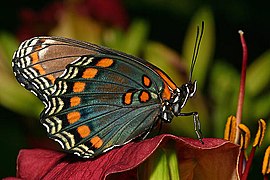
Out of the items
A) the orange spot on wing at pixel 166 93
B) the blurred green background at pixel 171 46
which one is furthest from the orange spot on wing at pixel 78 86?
the blurred green background at pixel 171 46

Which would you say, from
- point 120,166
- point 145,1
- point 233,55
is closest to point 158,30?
point 145,1

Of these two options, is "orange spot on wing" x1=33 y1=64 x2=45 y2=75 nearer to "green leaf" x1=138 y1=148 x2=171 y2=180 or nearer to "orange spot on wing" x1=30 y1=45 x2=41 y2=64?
"orange spot on wing" x1=30 y1=45 x2=41 y2=64

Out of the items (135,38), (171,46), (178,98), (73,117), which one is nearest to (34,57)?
(73,117)

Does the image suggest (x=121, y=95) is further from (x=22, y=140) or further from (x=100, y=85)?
(x=22, y=140)

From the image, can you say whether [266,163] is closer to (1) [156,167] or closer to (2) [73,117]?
(1) [156,167]

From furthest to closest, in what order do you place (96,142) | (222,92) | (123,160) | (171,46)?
(171,46), (222,92), (96,142), (123,160)

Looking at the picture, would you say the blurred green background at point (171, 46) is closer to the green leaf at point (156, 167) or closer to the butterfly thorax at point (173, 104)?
the butterfly thorax at point (173, 104)

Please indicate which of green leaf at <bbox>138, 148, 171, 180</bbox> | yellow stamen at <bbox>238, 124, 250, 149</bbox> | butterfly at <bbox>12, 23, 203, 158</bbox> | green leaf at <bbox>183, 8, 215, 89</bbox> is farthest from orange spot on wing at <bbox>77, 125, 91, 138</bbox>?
green leaf at <bbox>183, 8, 215, 89</bbox>

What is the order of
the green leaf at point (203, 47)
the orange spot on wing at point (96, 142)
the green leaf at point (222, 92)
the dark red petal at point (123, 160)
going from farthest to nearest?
the green leaf at point (203, 47) → the green leaf at point (222, 92) → the orange spot on wing at point (96, 142) → the dark red petal at point (123, 160)
